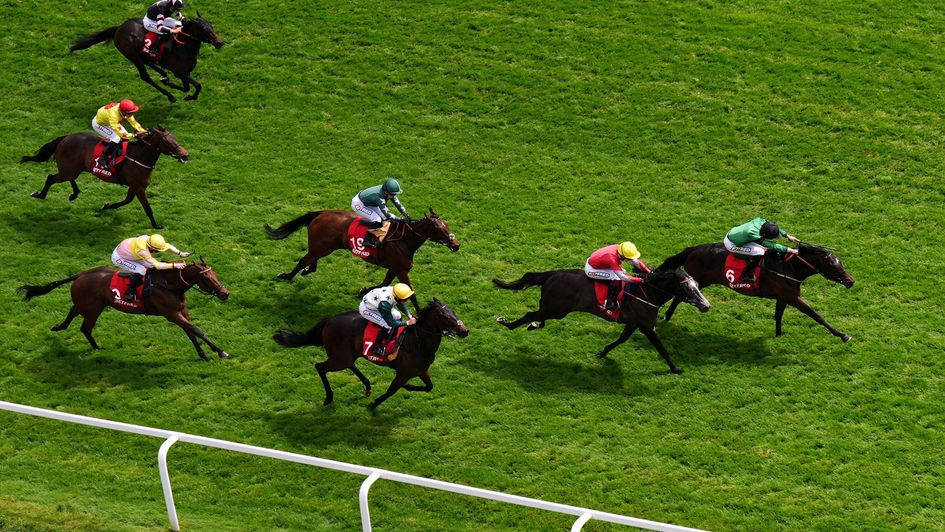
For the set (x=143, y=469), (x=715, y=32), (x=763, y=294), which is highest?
(x=715, y=32)

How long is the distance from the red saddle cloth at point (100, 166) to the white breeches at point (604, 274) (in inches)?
315

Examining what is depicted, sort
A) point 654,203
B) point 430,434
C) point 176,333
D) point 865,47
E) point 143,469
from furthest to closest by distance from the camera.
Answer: point 865,47
point 654,203
point 176,333
point 430,434
point 143,469

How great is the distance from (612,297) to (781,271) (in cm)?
259

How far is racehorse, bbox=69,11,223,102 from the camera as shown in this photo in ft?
74.9

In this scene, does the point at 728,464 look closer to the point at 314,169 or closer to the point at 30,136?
the point at 314,169

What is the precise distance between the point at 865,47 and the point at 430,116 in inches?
359

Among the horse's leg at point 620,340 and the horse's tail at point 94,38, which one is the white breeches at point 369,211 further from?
the horse's tail at point 94,38

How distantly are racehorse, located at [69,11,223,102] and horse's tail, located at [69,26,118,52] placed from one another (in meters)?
0.23

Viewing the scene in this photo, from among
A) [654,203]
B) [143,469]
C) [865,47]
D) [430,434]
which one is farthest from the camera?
[865,47]

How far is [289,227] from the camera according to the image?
1872 centimetres

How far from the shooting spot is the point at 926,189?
2133 cm

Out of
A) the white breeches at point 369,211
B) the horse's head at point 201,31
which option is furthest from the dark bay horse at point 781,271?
the horse's head at point 201,31

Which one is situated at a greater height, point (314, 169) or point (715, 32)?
point (715, 32)

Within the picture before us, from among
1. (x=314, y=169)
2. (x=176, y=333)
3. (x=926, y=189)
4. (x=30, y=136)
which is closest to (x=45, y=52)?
(x=30, y=136)
